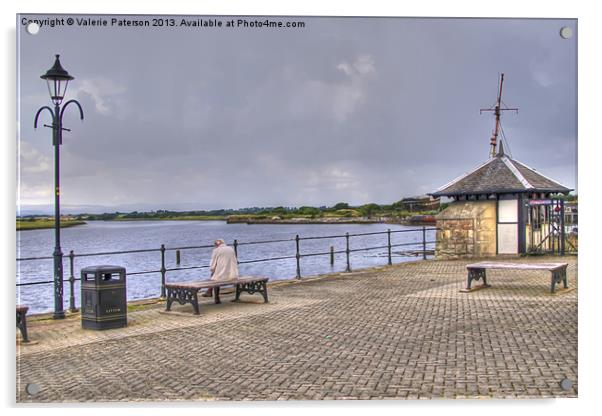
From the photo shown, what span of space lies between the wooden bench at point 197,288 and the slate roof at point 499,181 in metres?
10.8

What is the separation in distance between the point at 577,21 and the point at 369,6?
219 cm

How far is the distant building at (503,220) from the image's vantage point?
19.7 m

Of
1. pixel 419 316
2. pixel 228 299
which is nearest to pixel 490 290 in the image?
pixel 419 316

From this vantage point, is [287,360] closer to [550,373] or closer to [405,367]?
[405,367]

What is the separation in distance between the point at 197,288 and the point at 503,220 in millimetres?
12681

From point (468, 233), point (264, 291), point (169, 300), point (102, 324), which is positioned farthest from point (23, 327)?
point (468, 233)

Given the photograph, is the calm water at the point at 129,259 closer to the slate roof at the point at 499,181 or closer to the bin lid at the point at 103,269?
the bin lid at the point at 103,269

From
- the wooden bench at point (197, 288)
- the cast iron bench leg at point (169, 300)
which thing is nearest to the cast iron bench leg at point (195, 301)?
the wooden bench at point (197, 288)

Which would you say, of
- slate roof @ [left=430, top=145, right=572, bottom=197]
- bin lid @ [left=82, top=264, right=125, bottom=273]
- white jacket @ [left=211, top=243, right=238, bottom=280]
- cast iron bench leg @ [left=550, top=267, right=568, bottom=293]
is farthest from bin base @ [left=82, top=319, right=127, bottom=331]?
slate roof @ [left=430, top=145, right=572, bottom=197]

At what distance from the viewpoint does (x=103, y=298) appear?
880cm

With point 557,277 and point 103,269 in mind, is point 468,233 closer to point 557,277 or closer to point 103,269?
point 557,277

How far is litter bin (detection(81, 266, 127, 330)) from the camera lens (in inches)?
345

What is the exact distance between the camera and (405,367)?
→ 265 inches

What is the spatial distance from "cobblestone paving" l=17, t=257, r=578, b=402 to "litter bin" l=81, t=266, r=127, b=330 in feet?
0.60
